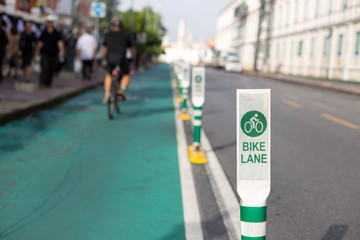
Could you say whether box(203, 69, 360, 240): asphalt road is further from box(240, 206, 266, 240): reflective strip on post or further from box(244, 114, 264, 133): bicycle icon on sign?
box(244, 114, 264, 133): bicycle icon on sign

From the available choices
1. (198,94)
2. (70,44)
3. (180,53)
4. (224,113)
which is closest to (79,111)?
(224,113)

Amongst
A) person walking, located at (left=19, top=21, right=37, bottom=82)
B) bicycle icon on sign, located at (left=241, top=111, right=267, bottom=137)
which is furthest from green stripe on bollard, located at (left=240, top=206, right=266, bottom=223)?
person walking, located at (left=19, top=21, right=37, bottom=82)

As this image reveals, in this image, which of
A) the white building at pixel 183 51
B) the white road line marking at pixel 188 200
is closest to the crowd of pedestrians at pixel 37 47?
the white road line marking at pixel 188 200

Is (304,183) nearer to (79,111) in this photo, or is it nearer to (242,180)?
(242,180)

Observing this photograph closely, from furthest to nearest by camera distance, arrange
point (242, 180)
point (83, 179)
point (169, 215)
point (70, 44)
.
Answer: point (70, 44)
point (83, 179)
point (169, 215)
point (242, 180)

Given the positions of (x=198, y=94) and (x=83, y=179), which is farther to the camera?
(x=198, y=94)

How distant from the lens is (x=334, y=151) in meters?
7.34

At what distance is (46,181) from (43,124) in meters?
4.14

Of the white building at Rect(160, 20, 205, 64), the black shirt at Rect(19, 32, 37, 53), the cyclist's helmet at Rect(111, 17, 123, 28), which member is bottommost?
the white building at Rect(160, 20, 205, 64)

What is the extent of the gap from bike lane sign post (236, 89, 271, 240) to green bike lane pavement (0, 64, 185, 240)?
1175 mm

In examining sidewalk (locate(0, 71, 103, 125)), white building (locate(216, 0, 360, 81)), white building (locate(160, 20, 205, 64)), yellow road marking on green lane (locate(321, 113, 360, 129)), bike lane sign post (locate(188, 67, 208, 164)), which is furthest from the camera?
white building (locate(160, 20, 205, 64))

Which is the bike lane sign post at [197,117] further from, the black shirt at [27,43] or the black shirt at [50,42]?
the black shirt at [27,43]

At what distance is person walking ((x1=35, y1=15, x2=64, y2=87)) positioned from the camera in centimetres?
1421

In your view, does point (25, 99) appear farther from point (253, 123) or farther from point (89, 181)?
point (253, 123)
